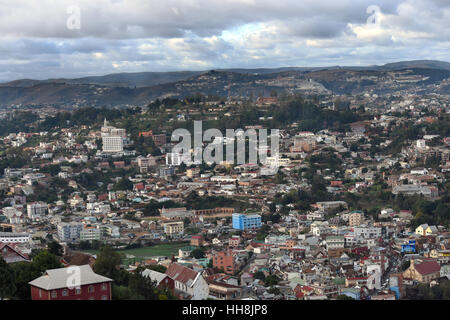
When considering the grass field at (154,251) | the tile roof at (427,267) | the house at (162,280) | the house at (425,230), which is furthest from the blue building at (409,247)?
the house at (162,280)

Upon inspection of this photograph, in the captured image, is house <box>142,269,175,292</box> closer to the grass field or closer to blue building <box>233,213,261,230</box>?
the grass field

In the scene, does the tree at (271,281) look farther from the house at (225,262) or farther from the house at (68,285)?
the house at (68,285)

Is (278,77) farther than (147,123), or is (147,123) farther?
Answer: (278,77)

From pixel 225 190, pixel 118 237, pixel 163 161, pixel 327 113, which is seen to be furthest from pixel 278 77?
pixel 118 237

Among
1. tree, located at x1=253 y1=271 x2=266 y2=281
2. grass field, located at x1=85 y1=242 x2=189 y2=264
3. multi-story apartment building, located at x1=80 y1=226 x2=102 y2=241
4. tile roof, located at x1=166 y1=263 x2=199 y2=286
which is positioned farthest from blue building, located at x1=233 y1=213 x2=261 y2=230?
tile roof, located at x1=166 y1=263 x2=199 y2=286

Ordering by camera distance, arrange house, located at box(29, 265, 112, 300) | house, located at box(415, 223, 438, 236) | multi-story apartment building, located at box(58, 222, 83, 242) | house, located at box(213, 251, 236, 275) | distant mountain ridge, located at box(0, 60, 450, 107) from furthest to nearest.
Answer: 1. distant mountain ridge, located at box(0, 60, 450, 107)
2. multi-story apartment building, located at box(58, 222, 83, 242)
3. house, located at box(415, 223, 438, 236)
4. house, located at box(213, 251, 236, 275)
5. house, located at box(29, 265, 112, 300)

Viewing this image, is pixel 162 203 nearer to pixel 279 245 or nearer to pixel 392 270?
pixel 279 245
